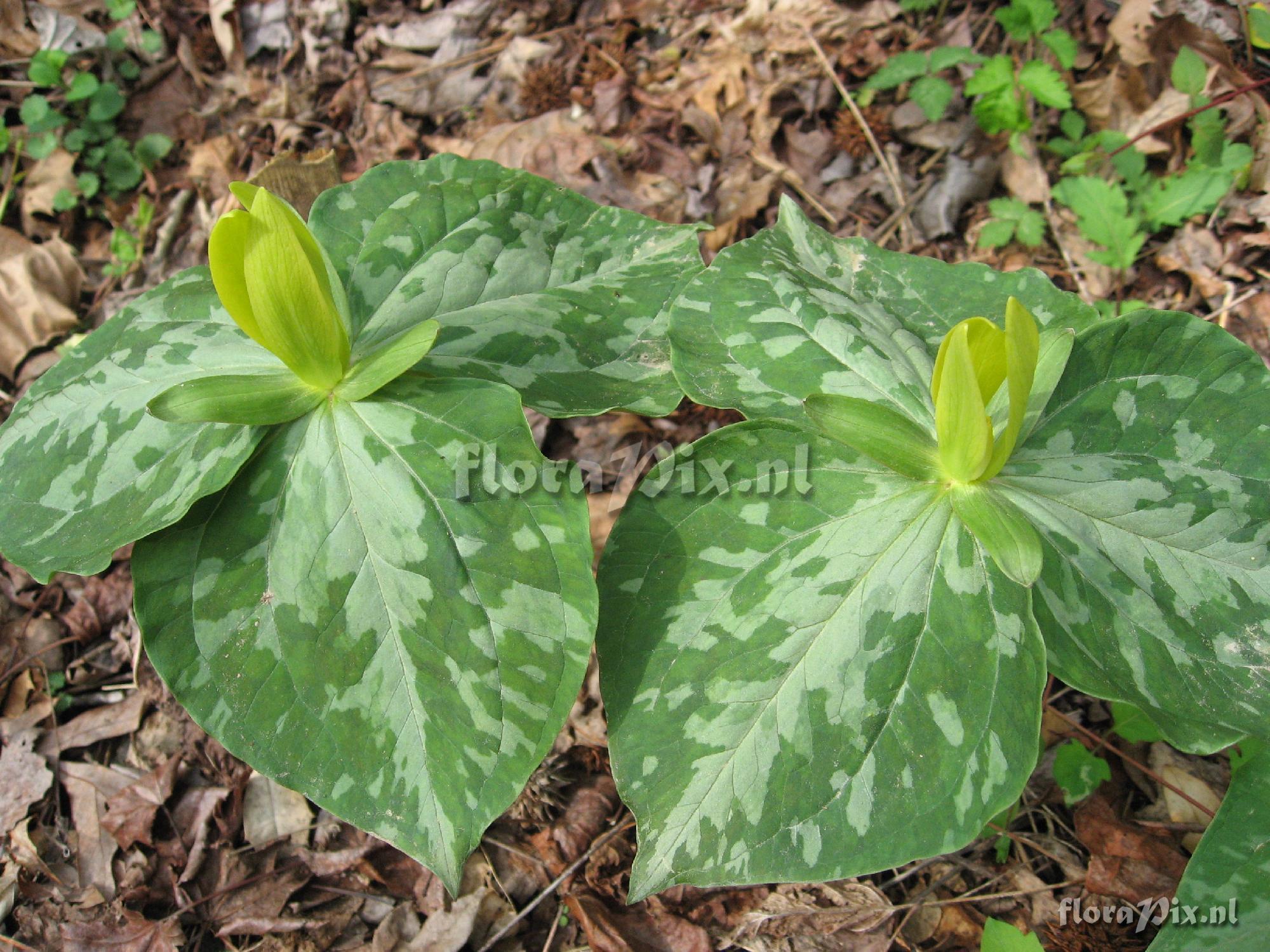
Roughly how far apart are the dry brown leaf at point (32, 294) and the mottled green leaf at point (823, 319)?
2.47m

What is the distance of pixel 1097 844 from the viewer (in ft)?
6.32

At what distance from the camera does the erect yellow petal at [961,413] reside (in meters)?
1.36

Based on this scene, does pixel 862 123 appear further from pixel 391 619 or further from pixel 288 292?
pixel 391 619

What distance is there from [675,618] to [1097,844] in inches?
46.9

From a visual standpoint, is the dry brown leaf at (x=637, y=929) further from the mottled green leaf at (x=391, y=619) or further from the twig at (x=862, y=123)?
the twig at (x=862, y=123)

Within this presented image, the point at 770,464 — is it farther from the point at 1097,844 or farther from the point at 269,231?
the point at 1097,844

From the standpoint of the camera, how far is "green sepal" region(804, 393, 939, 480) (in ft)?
4.84

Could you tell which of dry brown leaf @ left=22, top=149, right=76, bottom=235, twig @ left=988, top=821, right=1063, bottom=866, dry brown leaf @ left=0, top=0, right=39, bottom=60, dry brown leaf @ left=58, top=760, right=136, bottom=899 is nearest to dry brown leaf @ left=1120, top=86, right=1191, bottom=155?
twig @ left=988, top=821, right=1063, bottom=866

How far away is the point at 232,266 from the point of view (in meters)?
1.53

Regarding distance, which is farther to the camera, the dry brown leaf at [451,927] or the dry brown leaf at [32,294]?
the dry brown leaf at [32,294]

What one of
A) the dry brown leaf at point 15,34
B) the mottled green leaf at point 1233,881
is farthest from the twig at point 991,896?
the dry brown leaf at point 15,34

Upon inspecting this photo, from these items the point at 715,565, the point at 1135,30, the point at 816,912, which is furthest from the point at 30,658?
the point at 1135,30

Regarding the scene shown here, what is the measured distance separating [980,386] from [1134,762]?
112 cm

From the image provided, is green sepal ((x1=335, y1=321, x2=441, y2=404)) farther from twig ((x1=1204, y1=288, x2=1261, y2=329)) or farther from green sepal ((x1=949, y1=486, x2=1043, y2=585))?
twig ((x1=1204, y1=288, x2=1261, y2=329))
